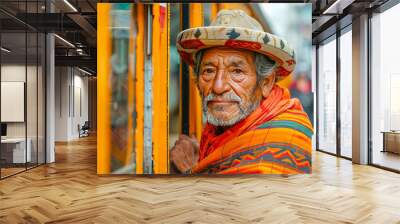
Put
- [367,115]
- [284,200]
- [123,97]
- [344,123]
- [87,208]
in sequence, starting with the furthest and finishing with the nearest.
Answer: [344,123]
[367,115]
[123,97]
[284,200]
[87,208]

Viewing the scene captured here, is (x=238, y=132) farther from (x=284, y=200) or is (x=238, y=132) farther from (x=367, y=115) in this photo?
(x=367, y=115)

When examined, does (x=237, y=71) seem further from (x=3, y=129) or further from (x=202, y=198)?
(x=3, y=129)

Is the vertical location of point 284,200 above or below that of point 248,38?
below

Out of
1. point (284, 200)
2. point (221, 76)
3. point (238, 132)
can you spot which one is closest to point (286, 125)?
point (238, 132)

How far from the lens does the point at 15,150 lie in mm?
7086

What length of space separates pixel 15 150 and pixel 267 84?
4.92 m

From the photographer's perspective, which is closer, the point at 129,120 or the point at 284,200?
the point at 284,200

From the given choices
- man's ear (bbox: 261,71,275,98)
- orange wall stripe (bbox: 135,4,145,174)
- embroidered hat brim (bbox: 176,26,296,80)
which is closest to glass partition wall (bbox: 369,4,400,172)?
embroidered hat brim (bbox: 176,26,296,80)

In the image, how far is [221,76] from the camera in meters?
6.06

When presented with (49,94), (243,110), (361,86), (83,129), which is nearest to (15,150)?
(49,94)

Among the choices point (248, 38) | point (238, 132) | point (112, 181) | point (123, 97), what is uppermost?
point (248, 38)

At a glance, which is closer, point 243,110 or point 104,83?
point 243,110

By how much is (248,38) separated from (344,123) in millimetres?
4667

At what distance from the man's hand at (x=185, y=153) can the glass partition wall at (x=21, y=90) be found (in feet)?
10.1
